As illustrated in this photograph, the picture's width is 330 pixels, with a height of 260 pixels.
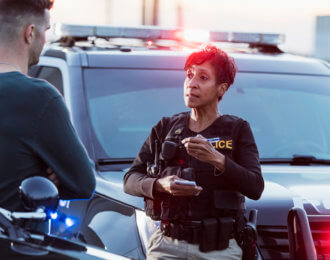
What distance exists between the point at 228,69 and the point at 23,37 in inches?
43.3

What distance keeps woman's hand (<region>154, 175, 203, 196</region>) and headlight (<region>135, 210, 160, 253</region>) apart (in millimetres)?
352

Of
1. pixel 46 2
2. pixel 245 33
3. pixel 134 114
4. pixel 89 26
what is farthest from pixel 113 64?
pixel 46 2

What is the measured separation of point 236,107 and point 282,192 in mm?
1288

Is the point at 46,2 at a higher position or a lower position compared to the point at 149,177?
higher

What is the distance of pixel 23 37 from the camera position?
315 centimetres

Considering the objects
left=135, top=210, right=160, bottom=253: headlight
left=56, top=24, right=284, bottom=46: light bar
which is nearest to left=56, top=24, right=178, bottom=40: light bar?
left=56, top=24, right=284, bottom=46: light bar

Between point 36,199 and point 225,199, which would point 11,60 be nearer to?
point 36,199

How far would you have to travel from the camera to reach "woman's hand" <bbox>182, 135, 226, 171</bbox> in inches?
141

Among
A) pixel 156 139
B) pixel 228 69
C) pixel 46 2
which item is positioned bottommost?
pixel 156 139

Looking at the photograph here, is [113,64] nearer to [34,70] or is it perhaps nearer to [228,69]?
[34,70]

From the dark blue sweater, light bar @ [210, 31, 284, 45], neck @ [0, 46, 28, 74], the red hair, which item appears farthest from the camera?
light bar @ [210, 31, 284, 45]

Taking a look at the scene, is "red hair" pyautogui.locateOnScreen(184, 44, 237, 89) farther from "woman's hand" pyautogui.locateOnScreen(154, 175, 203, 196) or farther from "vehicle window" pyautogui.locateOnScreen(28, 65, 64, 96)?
"vehicle window" pyautogui.locateOnScreen(28, 65, 64, 96)

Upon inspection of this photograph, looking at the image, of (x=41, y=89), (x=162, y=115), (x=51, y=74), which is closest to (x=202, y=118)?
(x=41, y=89)

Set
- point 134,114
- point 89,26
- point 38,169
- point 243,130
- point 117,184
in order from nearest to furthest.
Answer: point 38,169, point 243,130, point 117,184, point 134,114, point 89,26
